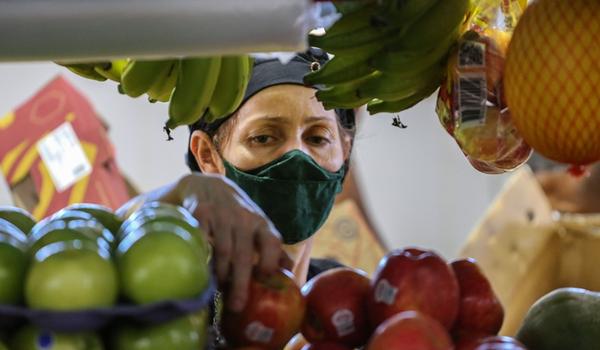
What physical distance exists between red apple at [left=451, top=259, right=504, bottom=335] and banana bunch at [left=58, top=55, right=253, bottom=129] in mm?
651

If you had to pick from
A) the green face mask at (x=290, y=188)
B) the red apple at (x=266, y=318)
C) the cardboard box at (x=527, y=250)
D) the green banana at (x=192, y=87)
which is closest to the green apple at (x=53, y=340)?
the red apple at (x=266, y=318)

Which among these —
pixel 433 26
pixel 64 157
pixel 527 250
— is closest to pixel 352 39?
pixel 433 26

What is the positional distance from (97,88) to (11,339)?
4148mm

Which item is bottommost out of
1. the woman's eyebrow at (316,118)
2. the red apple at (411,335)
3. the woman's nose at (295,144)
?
the woman's nose at (295,144)

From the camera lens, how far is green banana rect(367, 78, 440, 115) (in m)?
1.70

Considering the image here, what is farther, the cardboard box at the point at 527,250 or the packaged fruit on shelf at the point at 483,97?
the cardboard box at the point at 527,250

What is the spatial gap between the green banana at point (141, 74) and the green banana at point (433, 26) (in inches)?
18.4

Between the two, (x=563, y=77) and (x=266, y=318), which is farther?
(x=563, y=77)

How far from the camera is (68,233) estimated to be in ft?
3.59

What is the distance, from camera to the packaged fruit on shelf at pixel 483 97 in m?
1.49

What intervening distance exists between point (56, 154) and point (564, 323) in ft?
8.07

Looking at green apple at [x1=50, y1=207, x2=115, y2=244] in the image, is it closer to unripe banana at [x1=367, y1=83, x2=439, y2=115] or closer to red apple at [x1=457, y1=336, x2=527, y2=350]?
red apple at [x1=457, y1=336, x2=527, y2=350]

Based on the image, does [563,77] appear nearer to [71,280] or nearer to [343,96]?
[343,96]

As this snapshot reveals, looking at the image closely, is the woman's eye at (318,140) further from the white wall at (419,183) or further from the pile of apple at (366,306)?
the white wall at (419,183)
